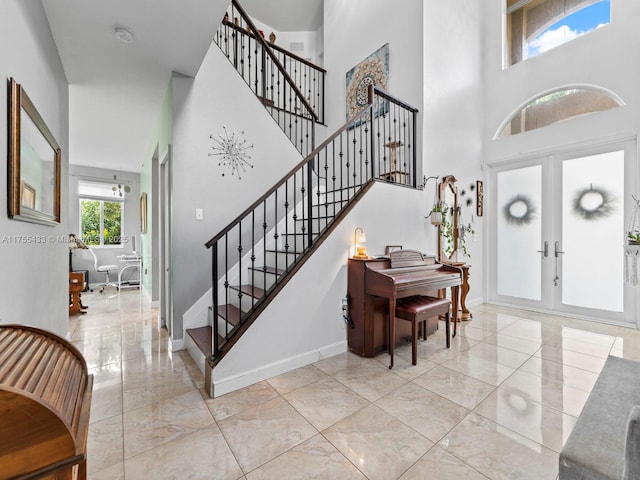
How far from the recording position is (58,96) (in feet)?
8.96

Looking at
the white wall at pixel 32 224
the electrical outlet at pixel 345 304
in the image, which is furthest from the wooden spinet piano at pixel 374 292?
the white wall at pixel 32 224

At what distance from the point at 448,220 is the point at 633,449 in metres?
3.82

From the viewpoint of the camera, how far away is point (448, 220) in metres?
4.34

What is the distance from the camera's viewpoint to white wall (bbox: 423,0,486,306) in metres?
4.09

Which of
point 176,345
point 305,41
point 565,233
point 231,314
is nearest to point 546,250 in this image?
point 565,233

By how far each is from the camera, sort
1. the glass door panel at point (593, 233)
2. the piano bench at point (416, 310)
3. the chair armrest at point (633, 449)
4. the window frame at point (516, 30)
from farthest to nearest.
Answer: the window frame at point (516, 30) < the glass door panel at point (593, 233) < the piano bench at point (416, 310) < the chair armrest at point (633, 449)

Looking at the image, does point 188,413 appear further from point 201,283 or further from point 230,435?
point 201,283

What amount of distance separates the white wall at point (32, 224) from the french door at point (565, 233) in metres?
5.75

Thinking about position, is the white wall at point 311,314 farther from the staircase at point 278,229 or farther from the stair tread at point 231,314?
the stair tread at point 231,314

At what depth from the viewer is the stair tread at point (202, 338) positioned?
2.47 metres

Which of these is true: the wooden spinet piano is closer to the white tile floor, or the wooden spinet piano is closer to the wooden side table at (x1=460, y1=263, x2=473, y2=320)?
the white tile floor

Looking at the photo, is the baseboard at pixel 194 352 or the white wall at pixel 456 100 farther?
the white wall at pixel 456 100

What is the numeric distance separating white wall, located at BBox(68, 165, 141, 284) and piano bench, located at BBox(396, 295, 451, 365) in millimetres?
7184

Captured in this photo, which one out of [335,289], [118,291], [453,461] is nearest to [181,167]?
[335,289]
